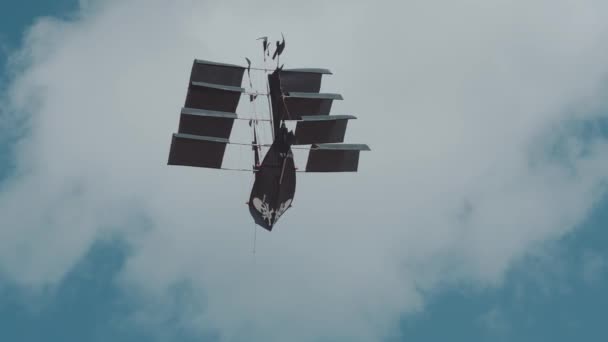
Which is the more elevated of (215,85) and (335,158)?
(215,85)

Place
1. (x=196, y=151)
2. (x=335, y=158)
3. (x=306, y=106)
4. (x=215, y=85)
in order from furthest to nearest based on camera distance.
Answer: (x=306, y=106)
(x=215, y=85)
(x=335, y=158)
(x=196, y=151)

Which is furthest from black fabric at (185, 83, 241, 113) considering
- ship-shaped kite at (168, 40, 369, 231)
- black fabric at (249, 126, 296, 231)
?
black fabric at (249, 126, 296, 231)

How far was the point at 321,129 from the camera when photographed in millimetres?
57688

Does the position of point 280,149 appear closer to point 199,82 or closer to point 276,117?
point 276,117

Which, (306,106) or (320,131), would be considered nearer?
(320,131)

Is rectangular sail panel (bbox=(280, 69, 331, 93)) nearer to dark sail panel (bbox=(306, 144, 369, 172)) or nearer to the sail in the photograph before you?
the sail

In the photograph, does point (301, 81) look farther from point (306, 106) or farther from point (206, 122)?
point (206, 122)

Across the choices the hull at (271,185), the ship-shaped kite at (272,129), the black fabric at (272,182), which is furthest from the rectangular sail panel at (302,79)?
the hull at (271,185)

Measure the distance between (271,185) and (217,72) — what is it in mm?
9308

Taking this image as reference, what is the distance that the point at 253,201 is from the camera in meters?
51.3

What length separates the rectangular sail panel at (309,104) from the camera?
58.1m

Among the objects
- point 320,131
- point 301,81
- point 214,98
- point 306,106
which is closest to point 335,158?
point 320,131

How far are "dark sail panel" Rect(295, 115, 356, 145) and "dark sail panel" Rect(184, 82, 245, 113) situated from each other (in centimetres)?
375

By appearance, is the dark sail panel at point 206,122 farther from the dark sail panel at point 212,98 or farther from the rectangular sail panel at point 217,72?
the rectangular sail panel at point 217,72
